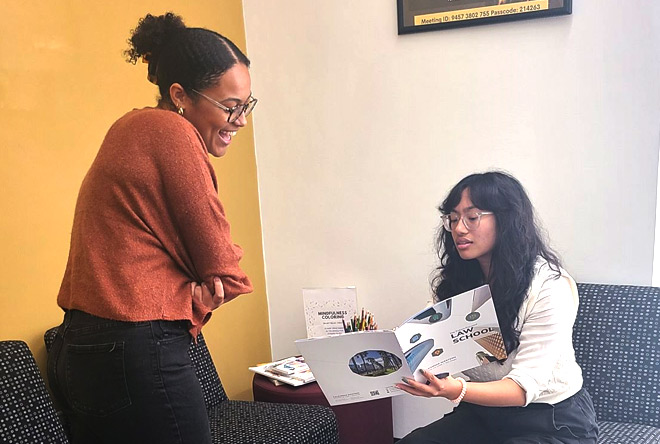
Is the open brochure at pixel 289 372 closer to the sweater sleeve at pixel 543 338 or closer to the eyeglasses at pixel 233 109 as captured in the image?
the sweater sleeve at pixel 543 338

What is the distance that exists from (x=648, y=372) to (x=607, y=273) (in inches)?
14.3

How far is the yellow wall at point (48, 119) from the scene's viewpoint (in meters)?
1.57

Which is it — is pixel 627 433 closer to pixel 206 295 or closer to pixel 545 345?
pixel 545 345

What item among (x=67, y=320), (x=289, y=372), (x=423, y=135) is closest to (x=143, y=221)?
(x=67, y=320)

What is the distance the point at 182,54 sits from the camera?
114 centimetres

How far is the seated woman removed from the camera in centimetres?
138

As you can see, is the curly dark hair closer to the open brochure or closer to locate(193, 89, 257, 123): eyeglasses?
locate(193, 89, 257, 123): eyeglasses

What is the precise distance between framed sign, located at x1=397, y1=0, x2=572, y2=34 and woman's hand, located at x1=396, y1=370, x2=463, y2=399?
1.25 meters

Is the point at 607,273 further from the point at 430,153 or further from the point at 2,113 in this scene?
the point at 2,113

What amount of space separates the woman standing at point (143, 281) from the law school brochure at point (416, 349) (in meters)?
0.30

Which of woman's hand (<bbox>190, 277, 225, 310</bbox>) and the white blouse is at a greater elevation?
woman's hand (<bbox>190, 277, 225, 310</bbox>)

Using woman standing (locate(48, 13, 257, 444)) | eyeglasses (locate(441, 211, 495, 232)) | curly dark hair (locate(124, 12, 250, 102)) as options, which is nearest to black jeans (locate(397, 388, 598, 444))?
eyeglasses (locate(441, 211, 495, 232))

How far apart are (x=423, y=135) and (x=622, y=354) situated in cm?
97

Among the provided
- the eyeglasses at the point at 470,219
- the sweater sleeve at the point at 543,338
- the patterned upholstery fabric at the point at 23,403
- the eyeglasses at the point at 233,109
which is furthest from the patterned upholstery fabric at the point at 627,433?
the patterned upholstery fabric at the point at 23,403
